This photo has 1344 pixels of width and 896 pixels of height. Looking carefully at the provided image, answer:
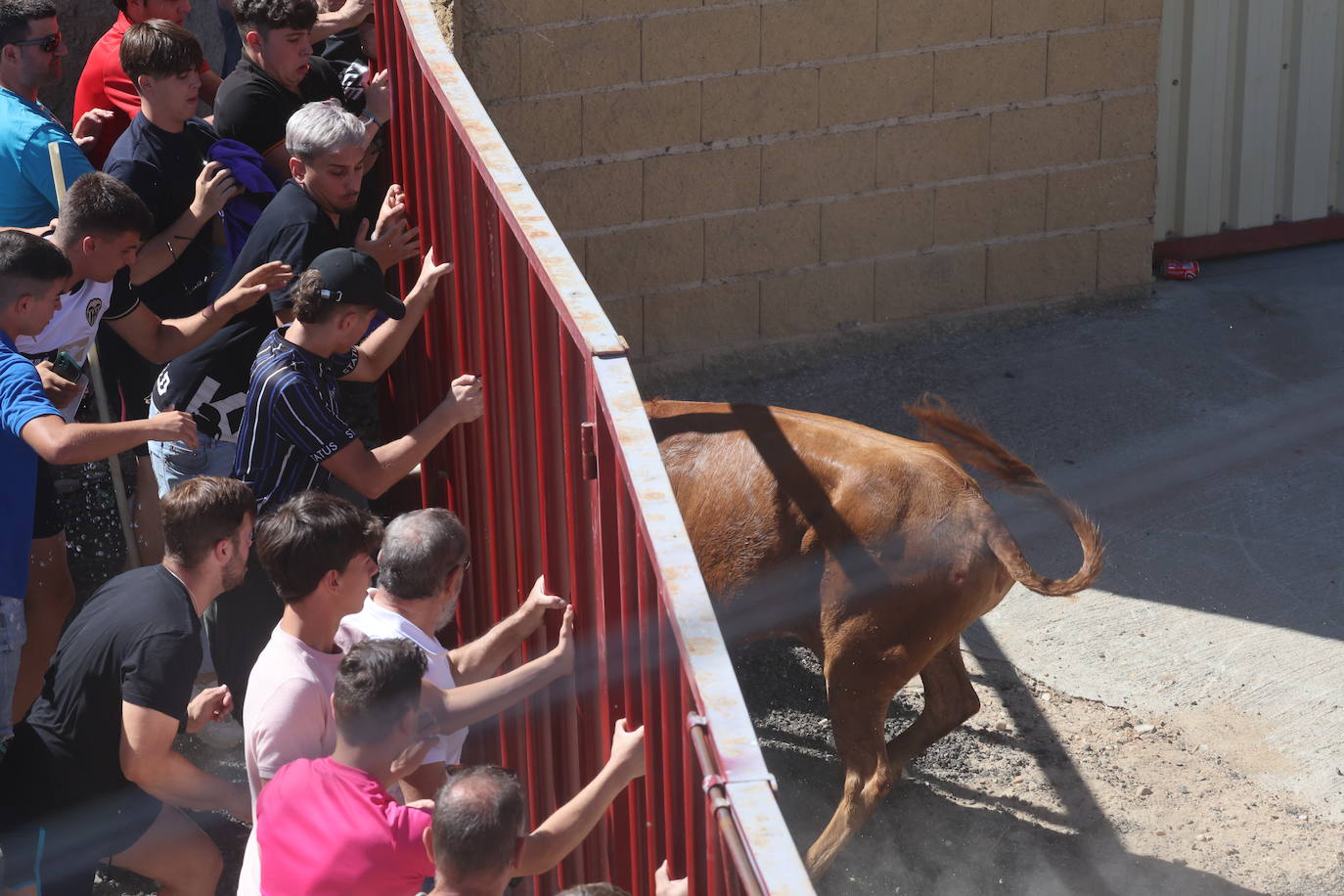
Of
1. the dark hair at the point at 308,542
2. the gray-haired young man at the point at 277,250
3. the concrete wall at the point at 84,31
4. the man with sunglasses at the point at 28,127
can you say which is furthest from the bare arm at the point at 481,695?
the concrete wall at the point at 84,31

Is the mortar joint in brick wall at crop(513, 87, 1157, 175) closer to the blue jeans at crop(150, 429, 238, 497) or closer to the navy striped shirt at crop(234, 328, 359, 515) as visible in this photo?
the blue jeans at crop(150, 429, 238, 497)

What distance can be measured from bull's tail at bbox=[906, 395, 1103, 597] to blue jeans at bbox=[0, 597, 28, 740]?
8.70ft

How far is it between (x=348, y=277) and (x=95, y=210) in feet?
2.47

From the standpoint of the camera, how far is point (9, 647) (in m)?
4.09

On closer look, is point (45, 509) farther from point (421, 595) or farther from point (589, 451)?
Answer: point (589, 451)

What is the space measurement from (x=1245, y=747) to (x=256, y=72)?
4058 mm

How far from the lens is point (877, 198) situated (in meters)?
7.95

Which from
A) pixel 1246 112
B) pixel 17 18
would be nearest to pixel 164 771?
pixel 17 18

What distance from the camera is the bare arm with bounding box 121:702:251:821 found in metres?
3.34

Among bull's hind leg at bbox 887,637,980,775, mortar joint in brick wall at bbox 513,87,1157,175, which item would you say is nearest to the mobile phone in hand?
bull's hind leg at bbox 887,637,980,775

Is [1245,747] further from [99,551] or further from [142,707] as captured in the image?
[99,551]

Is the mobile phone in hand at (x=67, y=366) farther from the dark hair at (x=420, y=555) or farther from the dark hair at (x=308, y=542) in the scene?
the dark hair at (x=420, y=555)

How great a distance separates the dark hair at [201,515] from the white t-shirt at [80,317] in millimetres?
1024

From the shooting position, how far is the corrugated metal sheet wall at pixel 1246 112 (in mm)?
8680
